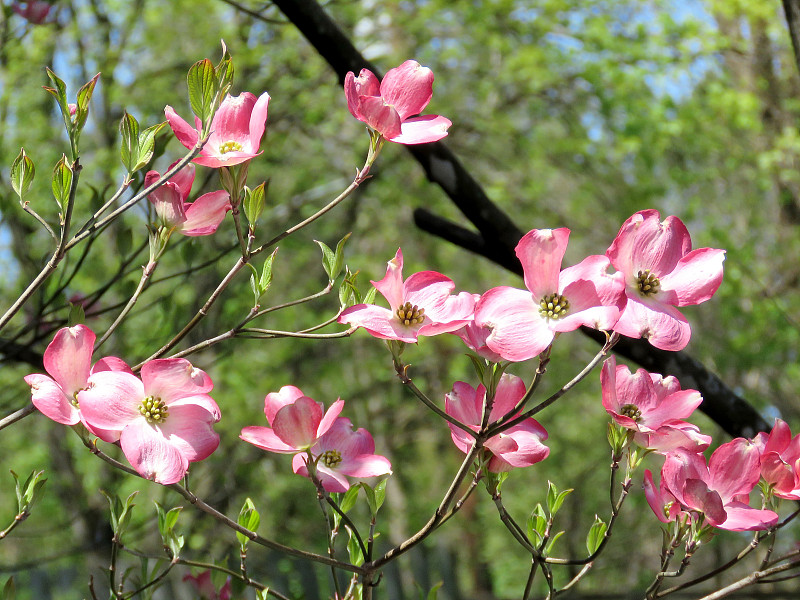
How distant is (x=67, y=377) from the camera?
24.7 inches

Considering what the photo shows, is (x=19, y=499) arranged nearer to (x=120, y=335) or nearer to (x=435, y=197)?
(x=120, y=335)

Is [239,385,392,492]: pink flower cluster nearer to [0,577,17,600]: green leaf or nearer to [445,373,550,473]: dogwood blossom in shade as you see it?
[445,373,550,473]: dogwood blossom in shade

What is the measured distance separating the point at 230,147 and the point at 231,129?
Answer: 17mm

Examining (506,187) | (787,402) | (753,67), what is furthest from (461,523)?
(753,67)

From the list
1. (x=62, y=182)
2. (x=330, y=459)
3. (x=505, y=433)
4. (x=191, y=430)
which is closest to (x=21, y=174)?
(x=62, y=182)

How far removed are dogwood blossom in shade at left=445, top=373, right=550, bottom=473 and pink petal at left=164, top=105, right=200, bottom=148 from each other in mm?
318

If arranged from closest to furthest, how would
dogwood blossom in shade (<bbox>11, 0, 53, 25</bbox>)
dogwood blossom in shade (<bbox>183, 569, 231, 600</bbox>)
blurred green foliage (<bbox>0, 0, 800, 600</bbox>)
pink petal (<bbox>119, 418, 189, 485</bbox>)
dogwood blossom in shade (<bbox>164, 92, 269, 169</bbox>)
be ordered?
pink petal (<bbox>119, 418, 189, 485</bbox>)
dogwood blossom in shade (<bbox>164, 92, 269, 169</bbox>)
dogwood blossom in shade (<bbox>183, 569, 231, 600</bbox>)
dogwood blossom in shade (<bbox>11, 0, 53, 25</bbox>)
blurred green foliage (<bbox>0, 0, 800, 600</bbox>)

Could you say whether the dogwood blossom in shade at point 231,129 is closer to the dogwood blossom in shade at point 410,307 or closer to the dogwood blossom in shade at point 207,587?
the dogwood blossom in shade at point 410,307

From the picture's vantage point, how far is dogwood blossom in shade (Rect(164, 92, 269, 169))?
2.26 feet

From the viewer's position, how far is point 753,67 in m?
5.92

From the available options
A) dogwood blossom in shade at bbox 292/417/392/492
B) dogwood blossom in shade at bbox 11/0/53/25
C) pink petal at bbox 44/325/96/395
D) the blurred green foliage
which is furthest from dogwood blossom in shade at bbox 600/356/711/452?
the blurred green foliage

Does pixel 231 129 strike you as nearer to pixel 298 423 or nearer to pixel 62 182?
pixel 62 182

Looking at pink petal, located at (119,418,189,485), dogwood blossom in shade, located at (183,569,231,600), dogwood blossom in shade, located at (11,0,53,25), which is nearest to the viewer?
pink petal, located at (119,418,189,485)

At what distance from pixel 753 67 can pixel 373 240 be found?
12.3 feet
